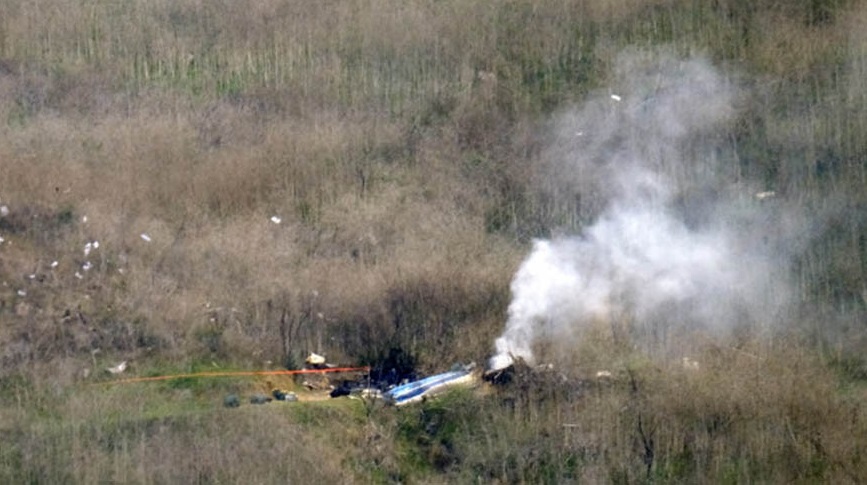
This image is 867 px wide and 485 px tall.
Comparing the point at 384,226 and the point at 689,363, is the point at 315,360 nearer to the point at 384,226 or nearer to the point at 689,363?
the point at 384,226

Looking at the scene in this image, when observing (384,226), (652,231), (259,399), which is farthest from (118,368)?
(652,231)

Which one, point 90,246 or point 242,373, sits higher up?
point 90,246

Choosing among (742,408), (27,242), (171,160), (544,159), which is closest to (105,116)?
(171,160)

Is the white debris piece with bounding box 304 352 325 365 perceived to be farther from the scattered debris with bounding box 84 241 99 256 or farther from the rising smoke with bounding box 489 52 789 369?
the scattered debris with bounding box 84 241 99 256

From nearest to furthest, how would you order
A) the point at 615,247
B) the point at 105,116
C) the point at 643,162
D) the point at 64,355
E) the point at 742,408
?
the point at 742,408
the point at 64,355
the point at 615,247
the point at 643,162
the point at 105,116

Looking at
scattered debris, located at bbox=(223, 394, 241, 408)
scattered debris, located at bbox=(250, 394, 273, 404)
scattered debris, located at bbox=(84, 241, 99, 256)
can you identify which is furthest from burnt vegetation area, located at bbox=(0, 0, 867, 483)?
scattered debris, located at bbox=(250, 394, 273, 404)

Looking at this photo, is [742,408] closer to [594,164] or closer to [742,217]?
[742,217]

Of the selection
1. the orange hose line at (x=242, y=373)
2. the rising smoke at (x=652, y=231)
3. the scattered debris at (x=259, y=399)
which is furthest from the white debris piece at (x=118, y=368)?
the rising smoke at (x=652, y=231)
